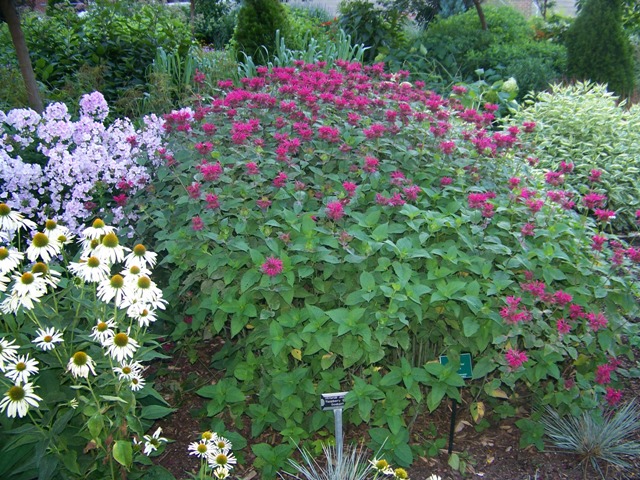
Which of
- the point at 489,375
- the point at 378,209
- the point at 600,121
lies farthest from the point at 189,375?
the point at 600,121

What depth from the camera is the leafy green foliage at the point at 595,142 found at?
4.62 m

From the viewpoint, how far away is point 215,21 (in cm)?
1606

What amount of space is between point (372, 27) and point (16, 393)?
24.2 feet

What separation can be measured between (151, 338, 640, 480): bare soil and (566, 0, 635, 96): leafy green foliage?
5727 mm

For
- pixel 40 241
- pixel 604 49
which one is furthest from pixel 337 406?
pixel 604 49

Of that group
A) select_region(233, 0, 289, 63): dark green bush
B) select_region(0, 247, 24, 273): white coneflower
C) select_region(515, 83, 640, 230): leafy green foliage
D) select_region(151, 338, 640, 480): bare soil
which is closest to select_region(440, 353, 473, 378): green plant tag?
select_region(151, 338, 640, 480): bare soil

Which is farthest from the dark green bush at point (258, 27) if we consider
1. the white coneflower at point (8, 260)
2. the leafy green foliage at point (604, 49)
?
the white coneflower at point (8, 260)

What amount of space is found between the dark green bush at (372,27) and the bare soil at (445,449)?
604 cm

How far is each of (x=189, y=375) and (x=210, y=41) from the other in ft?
46.4

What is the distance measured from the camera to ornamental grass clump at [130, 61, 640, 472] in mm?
2309

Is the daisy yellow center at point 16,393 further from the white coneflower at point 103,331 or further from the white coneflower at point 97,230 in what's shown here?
the white coneflower at point 97,230

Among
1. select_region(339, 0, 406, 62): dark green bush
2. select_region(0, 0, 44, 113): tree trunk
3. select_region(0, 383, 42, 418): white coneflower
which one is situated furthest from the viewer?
select_region(339, 0, 406, 62): dark green bush

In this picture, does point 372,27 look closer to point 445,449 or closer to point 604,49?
point 604,49

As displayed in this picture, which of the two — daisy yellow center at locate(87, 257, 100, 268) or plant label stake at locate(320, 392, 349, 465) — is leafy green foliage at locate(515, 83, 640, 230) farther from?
daisy yellow center at locate(87, 257, 100, 268)
